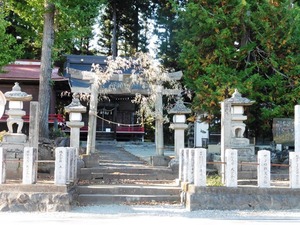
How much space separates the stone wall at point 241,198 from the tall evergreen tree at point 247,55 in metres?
6.33

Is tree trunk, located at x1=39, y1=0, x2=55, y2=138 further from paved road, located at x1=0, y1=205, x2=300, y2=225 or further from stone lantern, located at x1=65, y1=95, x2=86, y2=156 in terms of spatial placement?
paved road, located at x1=0, y1=205, x2=300, y2=225

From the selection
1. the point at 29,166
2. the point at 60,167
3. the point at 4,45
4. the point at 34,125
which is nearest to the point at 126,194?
the point at 60,167

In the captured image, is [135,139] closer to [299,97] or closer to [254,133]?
[254,133]

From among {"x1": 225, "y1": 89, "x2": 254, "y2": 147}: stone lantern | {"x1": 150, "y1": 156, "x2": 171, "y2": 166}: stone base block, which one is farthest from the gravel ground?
{"x1": 150, "y1": 156, "x2": 171, "y2": 166}: stone base block

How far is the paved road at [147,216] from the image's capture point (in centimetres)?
798

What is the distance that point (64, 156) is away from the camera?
31.3 ft

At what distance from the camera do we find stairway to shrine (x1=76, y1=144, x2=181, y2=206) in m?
10.3

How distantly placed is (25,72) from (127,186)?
16465 millimetres

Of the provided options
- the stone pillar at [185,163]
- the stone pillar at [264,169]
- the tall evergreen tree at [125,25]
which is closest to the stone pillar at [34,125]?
the stone pillar at [185,163]

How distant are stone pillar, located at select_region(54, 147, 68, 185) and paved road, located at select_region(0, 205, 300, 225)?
742 millimetres

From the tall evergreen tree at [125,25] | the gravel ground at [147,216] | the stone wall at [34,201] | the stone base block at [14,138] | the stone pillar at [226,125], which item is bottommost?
the gravel ground at [147,216]

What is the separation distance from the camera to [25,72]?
25.2 m

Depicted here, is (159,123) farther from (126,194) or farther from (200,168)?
(200,168)

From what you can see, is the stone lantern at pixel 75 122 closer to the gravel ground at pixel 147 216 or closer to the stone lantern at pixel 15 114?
the stone lantern at pixel 15 114
